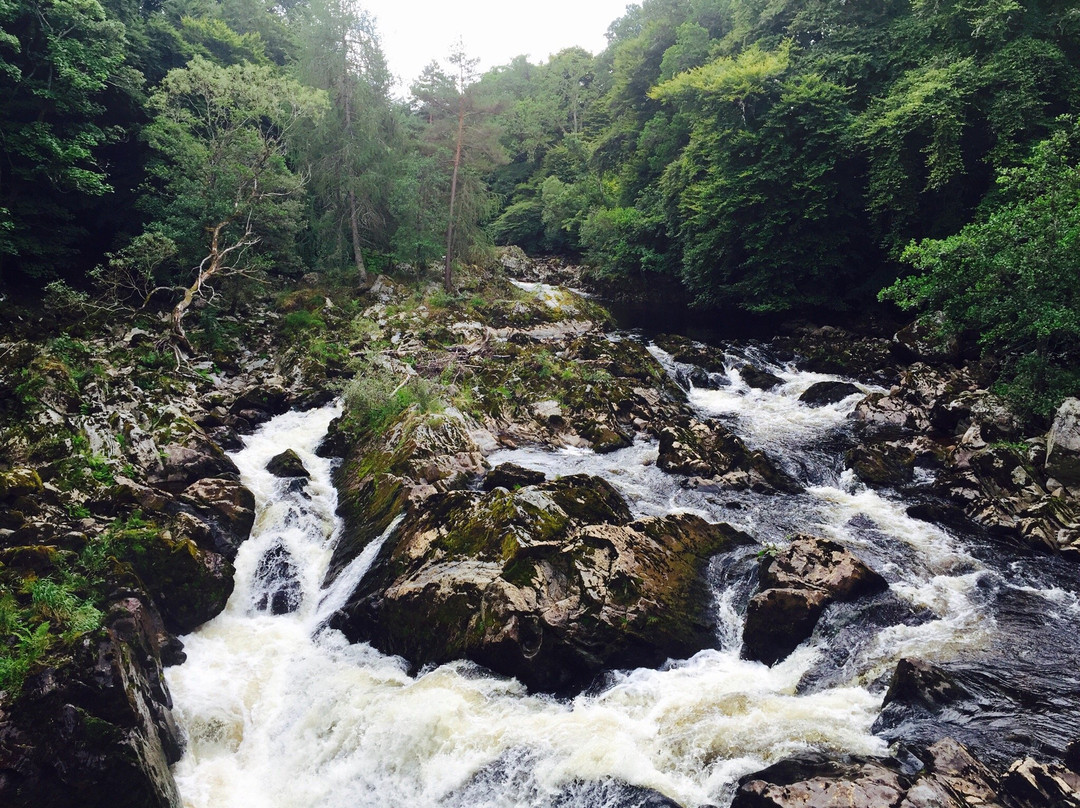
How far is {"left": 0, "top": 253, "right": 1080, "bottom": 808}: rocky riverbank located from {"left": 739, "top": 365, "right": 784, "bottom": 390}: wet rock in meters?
2.20

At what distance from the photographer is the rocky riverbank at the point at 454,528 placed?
18.9 ft

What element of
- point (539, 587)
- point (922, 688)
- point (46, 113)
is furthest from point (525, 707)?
point (46, 113)

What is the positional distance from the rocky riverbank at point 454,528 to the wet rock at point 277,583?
0.70m

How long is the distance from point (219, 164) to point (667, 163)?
25.3 m

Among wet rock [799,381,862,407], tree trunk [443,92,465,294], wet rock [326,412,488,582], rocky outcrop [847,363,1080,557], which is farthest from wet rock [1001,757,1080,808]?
tree trunk [443,92,465,294]

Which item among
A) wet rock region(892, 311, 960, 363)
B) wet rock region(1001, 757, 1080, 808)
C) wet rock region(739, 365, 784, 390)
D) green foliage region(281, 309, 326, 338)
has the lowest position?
wet rock region(1001, 757, 1080, 808)

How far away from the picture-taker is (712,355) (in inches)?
885

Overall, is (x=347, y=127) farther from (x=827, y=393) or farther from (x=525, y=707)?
(x=525, y=707)

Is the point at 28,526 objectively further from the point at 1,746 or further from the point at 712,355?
the point at 712,355

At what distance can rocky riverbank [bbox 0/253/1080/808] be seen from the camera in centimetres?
575

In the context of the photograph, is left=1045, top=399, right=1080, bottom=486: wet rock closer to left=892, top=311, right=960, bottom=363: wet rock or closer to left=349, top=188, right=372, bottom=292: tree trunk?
left=892, top=311, right=960, bottom=363: wet rock

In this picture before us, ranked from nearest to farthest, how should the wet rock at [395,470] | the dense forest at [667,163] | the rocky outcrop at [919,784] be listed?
1. the rocky outcrop at [919,784]
2. the wet rock at [395,470]
3. the dense forest at [667,163]

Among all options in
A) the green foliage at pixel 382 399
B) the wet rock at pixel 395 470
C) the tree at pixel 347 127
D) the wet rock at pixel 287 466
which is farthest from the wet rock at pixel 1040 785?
the tree at pixel 347 127

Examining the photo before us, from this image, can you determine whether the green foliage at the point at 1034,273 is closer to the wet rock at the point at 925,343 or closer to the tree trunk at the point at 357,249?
the wet rock at the point at 925,343
